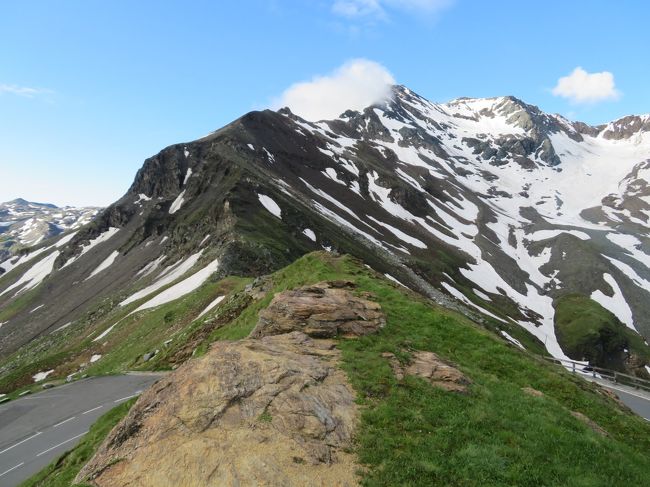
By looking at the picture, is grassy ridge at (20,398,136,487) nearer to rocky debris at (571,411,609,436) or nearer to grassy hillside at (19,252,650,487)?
grassy hillside at (19,252,650,487)

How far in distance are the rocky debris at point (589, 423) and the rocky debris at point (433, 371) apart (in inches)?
146


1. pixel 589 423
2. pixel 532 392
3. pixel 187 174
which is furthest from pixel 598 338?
pixel 187 174

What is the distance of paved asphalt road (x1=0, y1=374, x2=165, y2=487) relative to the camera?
21.2 metres

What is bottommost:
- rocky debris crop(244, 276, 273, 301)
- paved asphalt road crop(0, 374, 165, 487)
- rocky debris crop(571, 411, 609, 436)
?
paved asphalt road crop(0, 374, 165, 487)

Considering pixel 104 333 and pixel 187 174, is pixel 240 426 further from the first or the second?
pixel 187 174

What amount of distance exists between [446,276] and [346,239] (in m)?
26.6

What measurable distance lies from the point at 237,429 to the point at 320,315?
8148 millimetres

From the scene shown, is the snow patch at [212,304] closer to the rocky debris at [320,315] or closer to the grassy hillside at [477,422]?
the rocky debris at [320,315]

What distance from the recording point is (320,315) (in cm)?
1992

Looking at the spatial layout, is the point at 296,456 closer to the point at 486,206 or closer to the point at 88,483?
the point at 88,483

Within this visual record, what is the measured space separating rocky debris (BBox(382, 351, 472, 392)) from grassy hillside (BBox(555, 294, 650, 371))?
276 ft

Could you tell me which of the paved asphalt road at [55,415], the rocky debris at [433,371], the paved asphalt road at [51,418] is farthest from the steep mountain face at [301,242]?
the rocky debris at [433,371]

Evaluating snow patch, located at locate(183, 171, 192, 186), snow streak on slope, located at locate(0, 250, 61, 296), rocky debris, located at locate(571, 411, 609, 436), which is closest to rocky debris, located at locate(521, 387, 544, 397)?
rocky debris, located at locate(571, 411, 609, 436)

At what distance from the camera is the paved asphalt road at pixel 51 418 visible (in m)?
21.2
